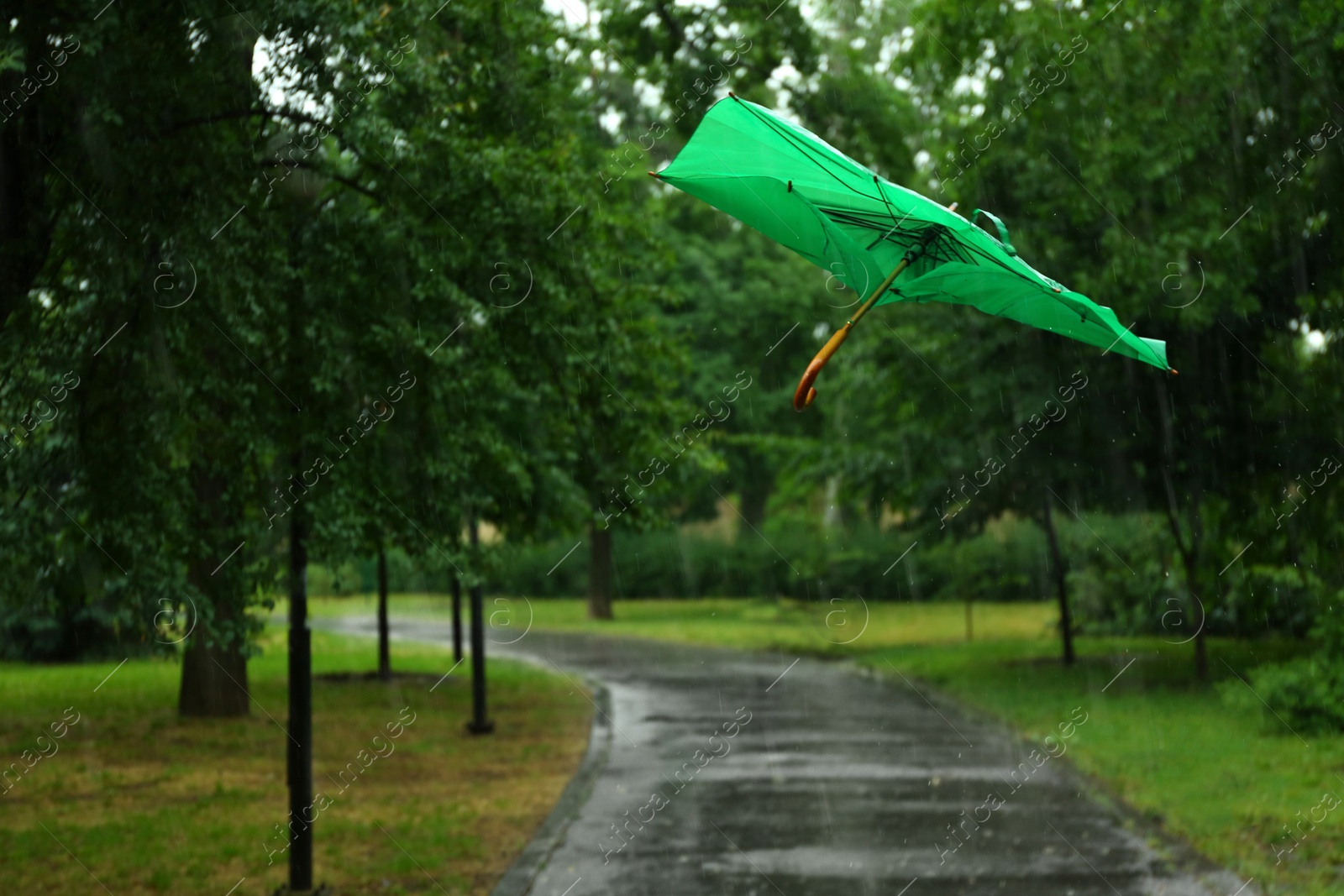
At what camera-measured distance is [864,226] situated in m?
4.16

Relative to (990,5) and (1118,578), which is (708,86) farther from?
(1118,578)

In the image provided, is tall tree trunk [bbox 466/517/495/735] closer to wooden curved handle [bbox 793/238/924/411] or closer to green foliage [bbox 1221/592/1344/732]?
green foliage [bbox 1221/592/1344/732]

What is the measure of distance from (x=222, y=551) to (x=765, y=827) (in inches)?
177

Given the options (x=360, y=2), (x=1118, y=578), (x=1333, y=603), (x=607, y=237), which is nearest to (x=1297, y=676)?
(x=1333, y=603)

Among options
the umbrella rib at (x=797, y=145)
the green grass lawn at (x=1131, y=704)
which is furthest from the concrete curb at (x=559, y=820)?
the umbrella rib at (x=797, y=145)

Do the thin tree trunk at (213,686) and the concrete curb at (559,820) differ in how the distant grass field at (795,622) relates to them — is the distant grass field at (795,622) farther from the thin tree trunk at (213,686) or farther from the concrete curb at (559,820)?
the concrete curb at (559,820)

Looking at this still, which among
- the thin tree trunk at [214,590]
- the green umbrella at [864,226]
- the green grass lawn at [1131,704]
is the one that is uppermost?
the green umbrella at [864,226]

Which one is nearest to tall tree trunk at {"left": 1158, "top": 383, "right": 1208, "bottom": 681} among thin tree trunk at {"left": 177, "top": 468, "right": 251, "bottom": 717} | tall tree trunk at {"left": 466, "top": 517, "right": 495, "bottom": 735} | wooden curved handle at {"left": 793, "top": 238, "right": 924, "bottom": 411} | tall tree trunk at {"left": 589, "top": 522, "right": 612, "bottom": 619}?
tall tree trunk at {"left": 466, "top": 517, "right": 495, "bottom": 735}

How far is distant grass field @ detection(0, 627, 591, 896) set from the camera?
8391 millimetres

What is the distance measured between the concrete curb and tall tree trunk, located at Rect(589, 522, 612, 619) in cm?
2368

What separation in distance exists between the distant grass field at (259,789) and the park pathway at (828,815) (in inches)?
24.3

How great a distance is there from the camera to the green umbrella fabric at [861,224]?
3.79 meters

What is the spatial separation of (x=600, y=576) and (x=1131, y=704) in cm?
2476

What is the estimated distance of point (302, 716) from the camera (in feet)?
25.3
